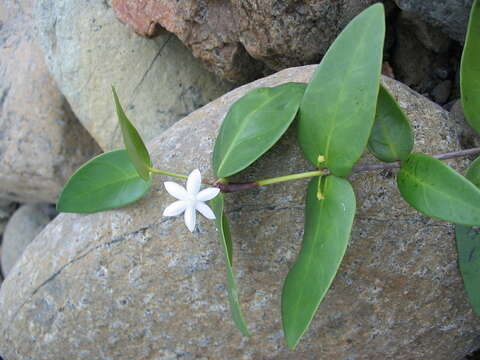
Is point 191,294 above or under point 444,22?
under

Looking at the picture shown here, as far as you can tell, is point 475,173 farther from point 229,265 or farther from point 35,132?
point 35,132

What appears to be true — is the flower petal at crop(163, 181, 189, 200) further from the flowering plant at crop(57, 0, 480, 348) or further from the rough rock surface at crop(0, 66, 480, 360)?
the rough rock surface at crop(0, 66, 480, 360)

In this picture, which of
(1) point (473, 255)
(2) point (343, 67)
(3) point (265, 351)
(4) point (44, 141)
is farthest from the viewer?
(4) point (44, 141)

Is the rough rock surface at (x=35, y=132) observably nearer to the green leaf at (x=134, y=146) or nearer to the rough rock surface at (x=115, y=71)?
the rough rock surface at (x=115, y=71)

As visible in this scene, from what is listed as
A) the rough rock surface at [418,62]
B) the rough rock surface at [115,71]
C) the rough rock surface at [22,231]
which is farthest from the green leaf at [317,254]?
the rough rock surface at [22,231]

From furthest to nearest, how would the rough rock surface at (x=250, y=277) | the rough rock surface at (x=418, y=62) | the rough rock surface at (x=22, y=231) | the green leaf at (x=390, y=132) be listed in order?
the rough rock surface at (x=22, y=231) < the rough rock surface at (x=418, y=62) < the rough rock surface at (x=250, y=277) < the green leaf at (x=390, y=132)

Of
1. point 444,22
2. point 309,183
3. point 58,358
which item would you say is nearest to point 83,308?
point 58,358

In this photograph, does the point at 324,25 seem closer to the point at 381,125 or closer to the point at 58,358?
the point at 381,125
